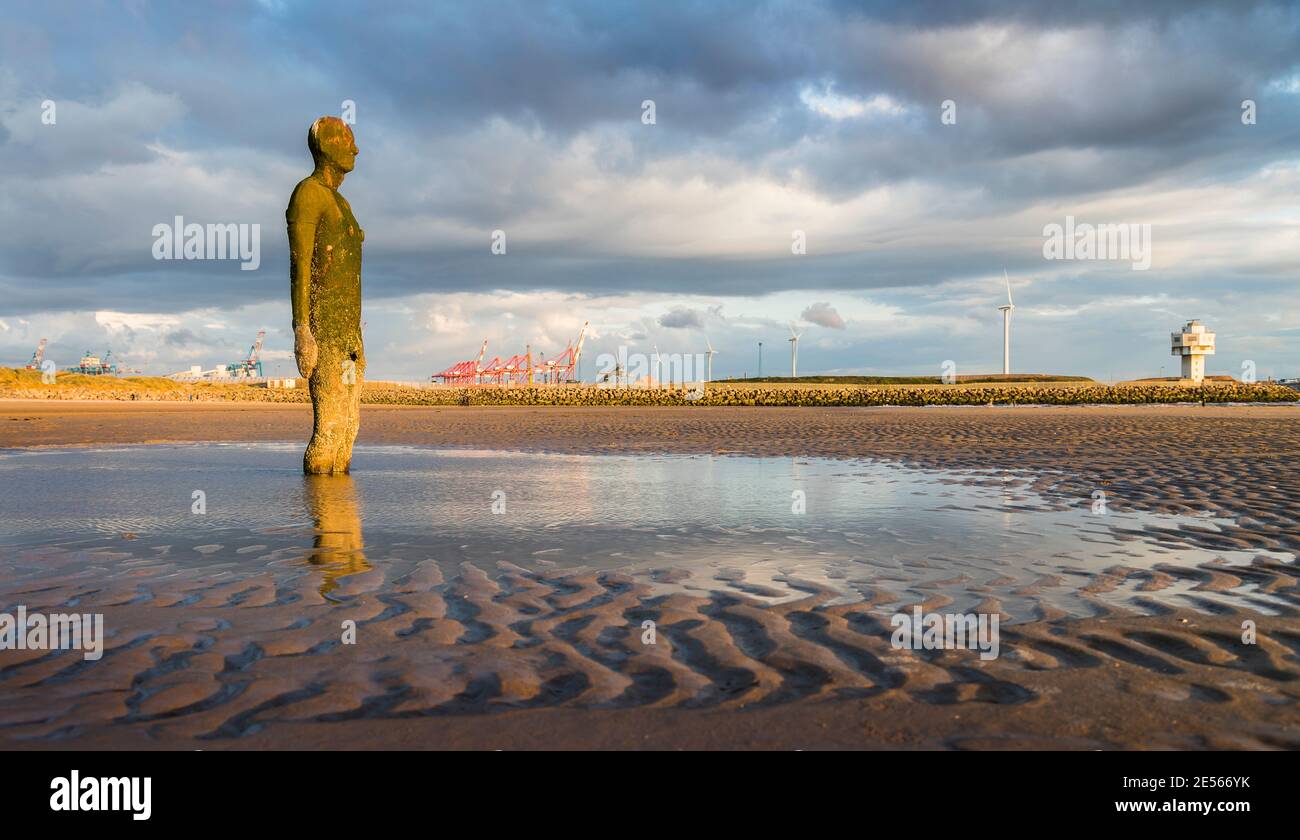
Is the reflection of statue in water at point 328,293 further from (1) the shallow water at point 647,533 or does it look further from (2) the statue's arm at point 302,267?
(1) the shallow water at point 647,533

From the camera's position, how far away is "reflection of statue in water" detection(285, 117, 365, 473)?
13906mm

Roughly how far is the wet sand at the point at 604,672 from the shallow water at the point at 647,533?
0.34 m

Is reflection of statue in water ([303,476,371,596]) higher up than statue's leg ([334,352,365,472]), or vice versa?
statue's leg ([334,352,365,472])

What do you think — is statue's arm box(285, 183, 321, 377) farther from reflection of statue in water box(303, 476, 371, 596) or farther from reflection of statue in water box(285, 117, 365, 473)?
reflection of statue in water box(303, 476, 371, 596)

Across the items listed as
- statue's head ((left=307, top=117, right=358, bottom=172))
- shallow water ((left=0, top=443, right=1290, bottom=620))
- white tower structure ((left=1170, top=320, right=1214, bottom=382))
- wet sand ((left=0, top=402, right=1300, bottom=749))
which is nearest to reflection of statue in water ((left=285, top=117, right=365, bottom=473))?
statue's head ((left=307, top=117, right=358, bottom=172))

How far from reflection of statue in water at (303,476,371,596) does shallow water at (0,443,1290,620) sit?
39 mm

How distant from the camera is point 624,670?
4695 mm

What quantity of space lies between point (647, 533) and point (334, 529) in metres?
3.45

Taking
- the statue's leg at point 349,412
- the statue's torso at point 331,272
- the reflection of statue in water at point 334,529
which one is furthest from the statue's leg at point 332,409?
the reflection of statue in water at point 334,529

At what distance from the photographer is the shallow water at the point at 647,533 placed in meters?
6.89

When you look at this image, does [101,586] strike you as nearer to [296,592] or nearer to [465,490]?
[296,592]

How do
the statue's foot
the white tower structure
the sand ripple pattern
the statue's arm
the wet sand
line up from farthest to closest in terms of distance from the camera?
the white tower structure
the statue's foot
the statue's arm
the sand ripple pattern
the wet sand
